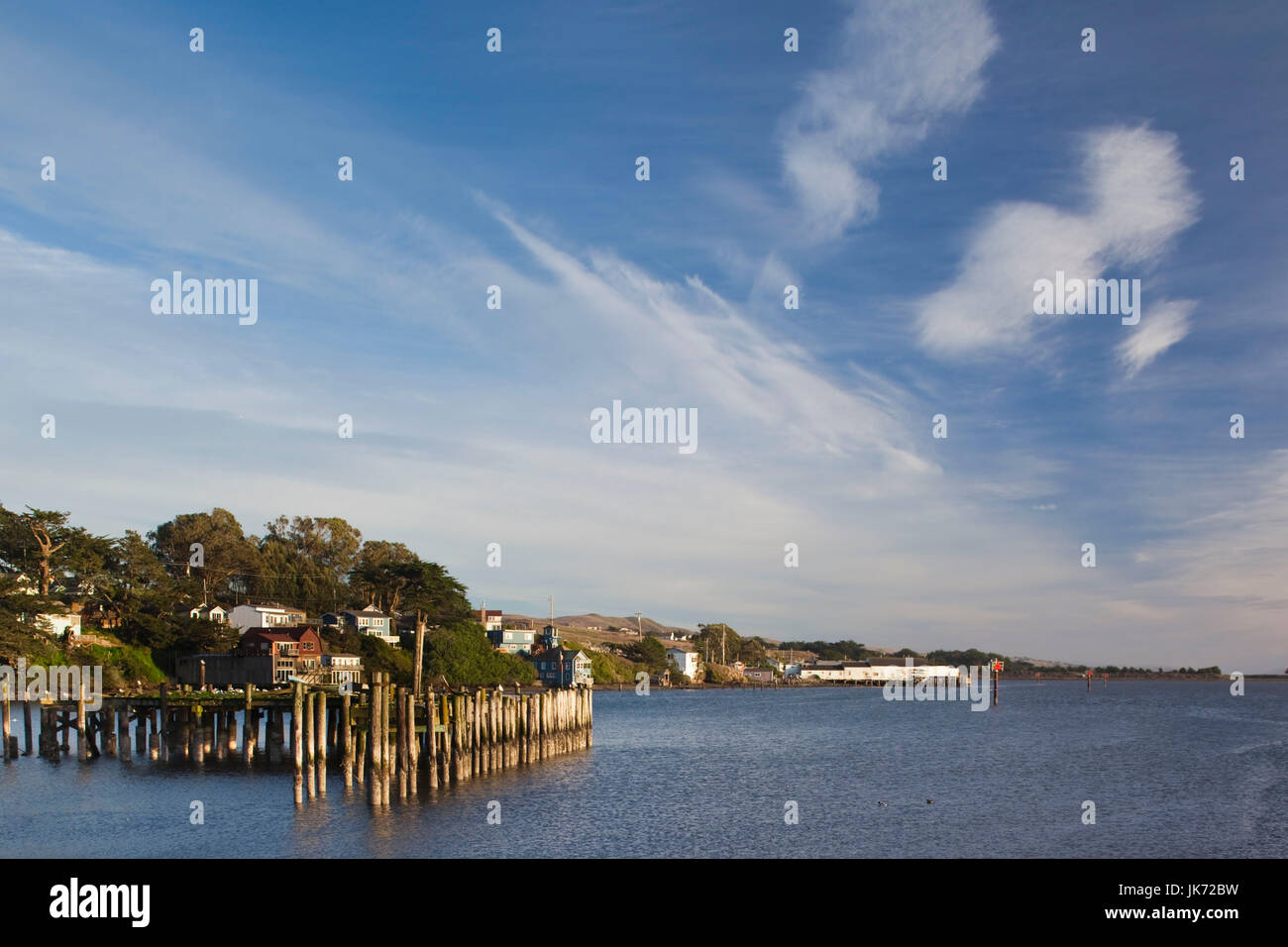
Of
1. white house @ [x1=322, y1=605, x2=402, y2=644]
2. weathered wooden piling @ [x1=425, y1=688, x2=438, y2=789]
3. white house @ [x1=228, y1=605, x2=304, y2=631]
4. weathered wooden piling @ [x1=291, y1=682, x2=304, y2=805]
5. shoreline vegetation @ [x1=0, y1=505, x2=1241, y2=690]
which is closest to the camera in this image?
weathered wooden piling @ [x1=291, y1=682, x2=304, y2=805]

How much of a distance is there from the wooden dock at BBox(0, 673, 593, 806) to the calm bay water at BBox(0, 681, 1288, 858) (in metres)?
1.18

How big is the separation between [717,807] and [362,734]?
15.4m

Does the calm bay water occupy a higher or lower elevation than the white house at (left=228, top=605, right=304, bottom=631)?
lower

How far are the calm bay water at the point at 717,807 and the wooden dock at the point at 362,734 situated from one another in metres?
1.18

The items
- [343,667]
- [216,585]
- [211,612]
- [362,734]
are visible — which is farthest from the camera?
[216,585]

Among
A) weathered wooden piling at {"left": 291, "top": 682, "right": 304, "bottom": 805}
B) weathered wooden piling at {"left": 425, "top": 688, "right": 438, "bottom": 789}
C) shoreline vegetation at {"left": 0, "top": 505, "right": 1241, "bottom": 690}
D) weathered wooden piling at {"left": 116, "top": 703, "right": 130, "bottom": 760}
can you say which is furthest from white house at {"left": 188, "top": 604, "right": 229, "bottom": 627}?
weathered wooden piling at {"left": 291, "top": 682, "right": 304, "bottom": 805}

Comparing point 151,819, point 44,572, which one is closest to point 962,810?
point 151,819

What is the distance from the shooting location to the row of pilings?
33500 millimetres

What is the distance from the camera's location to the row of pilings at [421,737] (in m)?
33.5

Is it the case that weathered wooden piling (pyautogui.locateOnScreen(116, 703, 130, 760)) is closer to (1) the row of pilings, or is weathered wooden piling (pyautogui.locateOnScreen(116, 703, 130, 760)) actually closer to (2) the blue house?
(1) the row of pilings

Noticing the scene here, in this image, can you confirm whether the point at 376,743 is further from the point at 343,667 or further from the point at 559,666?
the point at 559,666

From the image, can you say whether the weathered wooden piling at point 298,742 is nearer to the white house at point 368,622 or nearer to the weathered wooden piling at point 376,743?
the weathered wooden piling at point 376,743

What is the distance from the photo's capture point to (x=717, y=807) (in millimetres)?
37500

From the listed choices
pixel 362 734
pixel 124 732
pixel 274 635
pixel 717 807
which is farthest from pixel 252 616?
pixel 717 807
